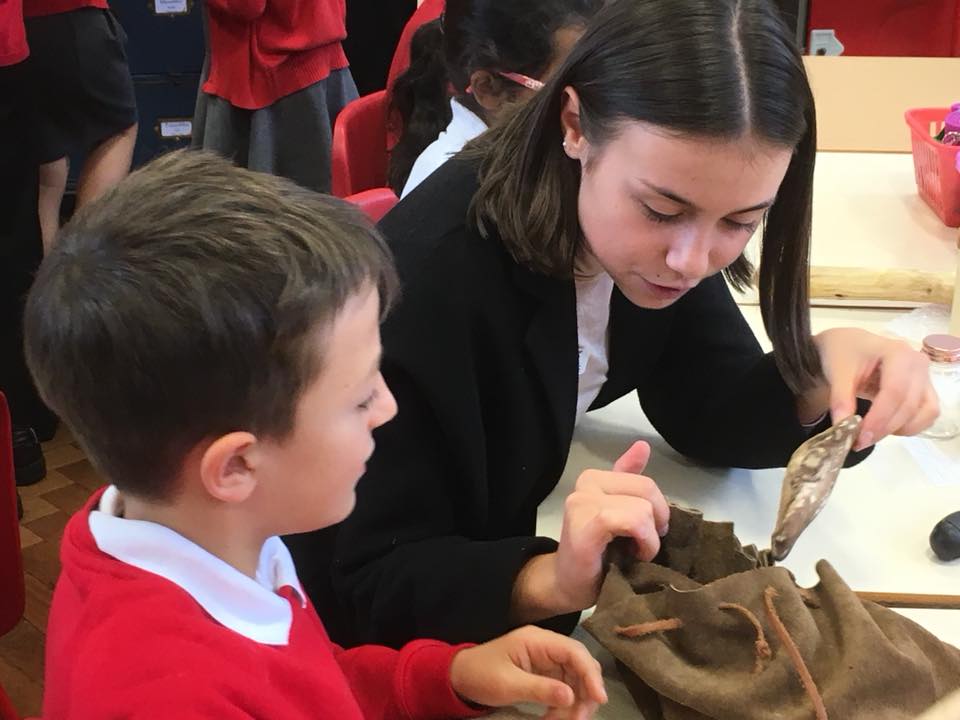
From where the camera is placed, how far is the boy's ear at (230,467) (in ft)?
2.04

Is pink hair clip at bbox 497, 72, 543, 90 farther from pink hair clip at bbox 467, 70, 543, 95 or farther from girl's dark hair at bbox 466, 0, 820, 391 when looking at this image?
girl's dark hair at bbox 466, 0, 820, 391

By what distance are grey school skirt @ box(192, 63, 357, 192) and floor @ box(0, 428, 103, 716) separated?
80 cm

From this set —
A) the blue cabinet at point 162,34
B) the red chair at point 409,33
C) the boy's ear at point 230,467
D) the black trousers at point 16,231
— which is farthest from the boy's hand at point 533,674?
the blue cabinet at point 162,34

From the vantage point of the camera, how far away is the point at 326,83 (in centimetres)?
250

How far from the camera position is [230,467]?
0.65m

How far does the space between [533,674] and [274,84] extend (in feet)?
6.41

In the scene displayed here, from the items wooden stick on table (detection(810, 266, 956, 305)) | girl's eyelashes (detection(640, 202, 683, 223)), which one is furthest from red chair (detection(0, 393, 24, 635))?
wooden stick on table (detection(810, 266, 956, 305))

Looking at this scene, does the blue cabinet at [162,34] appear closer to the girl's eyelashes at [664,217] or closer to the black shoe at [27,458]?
the black shoe at [27,458]

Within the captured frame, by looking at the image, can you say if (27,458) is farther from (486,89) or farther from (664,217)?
(664,217)

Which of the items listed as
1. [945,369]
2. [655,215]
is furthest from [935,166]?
[655,215]

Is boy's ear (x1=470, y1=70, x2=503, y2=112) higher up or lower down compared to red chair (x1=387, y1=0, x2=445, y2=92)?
higher up

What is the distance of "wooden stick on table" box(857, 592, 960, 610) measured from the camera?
0.85m

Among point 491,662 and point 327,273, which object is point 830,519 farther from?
point 327,273

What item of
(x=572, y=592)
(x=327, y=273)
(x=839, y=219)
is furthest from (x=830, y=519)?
(x=839, y=219)
